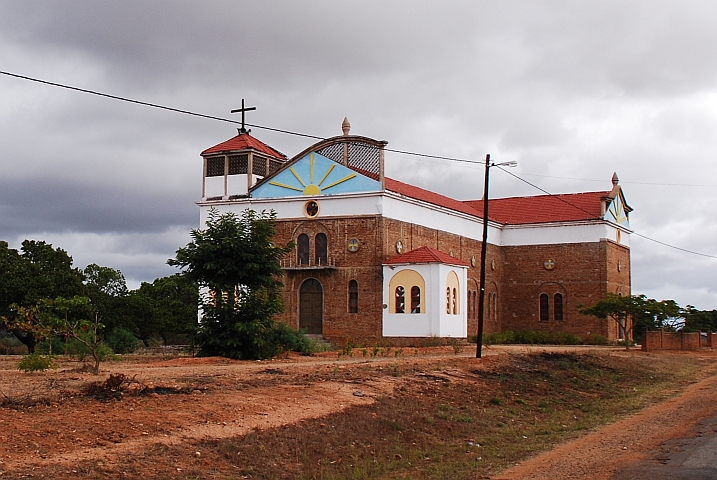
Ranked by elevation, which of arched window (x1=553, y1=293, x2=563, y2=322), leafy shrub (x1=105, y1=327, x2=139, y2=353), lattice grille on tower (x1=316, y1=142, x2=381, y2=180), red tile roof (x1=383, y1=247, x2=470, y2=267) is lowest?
leafy shrub (x1=105, y1=327, x2=139, y2=353)

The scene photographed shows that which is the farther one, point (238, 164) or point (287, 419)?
point (238, 164)

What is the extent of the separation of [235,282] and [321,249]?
14533mm

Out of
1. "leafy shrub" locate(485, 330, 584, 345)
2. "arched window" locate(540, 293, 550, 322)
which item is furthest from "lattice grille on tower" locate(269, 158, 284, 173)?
"arched window" locate(540, 293, 550, 322)

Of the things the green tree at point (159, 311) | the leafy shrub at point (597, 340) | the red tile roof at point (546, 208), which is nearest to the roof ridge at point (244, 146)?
the green tree at point (159, 311)

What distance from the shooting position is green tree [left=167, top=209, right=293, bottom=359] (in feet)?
85.8

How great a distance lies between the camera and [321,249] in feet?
136

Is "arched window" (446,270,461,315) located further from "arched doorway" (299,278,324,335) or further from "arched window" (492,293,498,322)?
"arched window" (492,293,498,322)

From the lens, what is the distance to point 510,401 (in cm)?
2184

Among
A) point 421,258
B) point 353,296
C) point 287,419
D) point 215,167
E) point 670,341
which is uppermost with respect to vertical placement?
point 215,167

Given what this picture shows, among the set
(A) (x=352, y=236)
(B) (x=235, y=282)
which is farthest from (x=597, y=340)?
(B) (x=235, y=282)

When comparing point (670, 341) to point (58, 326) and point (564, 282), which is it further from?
point (58, 326)

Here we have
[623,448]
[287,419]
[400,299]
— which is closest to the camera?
[287,419]

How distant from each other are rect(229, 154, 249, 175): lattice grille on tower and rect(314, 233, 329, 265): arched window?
5245 millimetres

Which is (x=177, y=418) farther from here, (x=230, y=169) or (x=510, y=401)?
(x=230, y=169)
